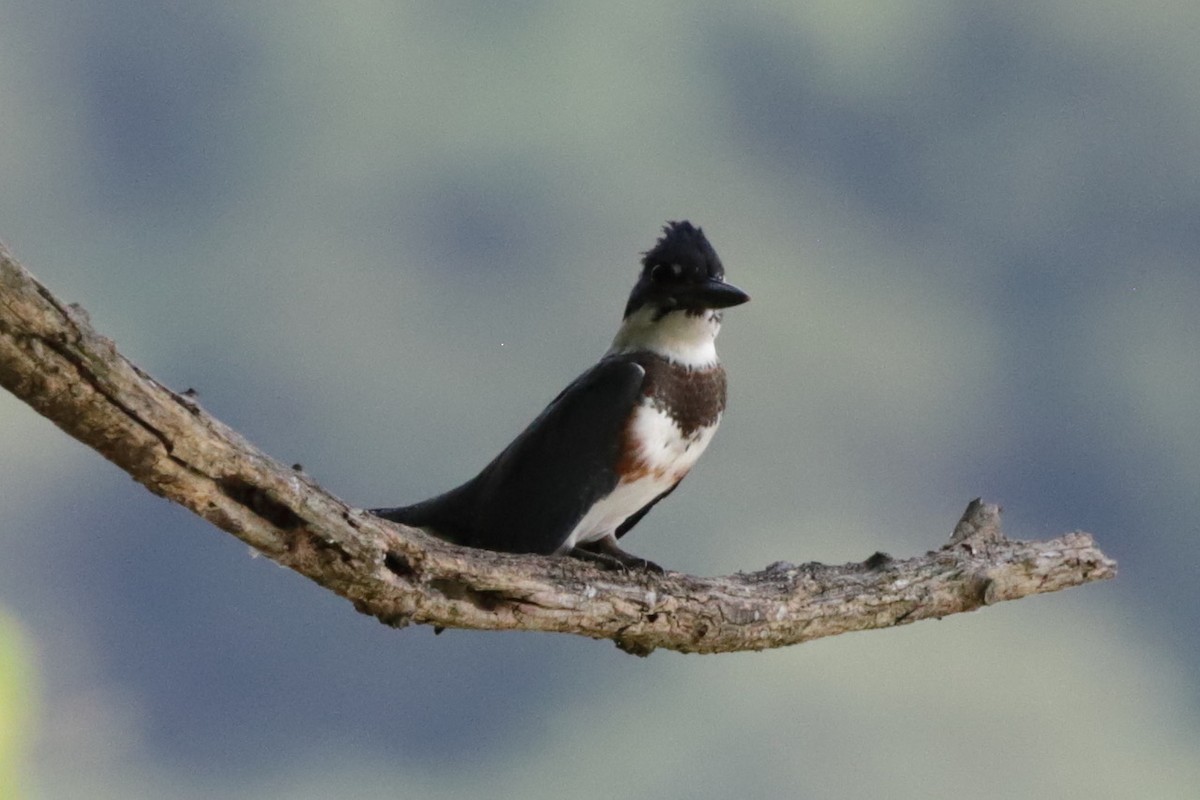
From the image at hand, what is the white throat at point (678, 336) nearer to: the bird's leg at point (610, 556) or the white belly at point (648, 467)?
the white belly at point (648, 467)

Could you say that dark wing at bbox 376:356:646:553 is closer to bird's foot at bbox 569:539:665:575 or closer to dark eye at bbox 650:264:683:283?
bird's foot at bbox 569:539:665:575

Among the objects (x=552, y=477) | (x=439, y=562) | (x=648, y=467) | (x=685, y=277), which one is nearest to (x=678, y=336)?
(x=685, y=277)

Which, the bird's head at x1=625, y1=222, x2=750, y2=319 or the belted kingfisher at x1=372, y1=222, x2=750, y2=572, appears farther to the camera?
the bird's head at x1=625, y1=222, x2=750, y2=319

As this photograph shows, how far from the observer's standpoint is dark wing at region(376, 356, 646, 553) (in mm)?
3514

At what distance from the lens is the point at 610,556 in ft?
12.4

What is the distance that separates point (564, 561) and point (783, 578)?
0.69m

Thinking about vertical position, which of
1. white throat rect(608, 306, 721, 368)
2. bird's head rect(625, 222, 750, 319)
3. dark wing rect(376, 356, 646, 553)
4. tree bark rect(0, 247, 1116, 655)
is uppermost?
bird's head rect(625, 222, 750, 319)

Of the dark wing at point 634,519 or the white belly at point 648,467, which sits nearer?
the white belly at point 648,467

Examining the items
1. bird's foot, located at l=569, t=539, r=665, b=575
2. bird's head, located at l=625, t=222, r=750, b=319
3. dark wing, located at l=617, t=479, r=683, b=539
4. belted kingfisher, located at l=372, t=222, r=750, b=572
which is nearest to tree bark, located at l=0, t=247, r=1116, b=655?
bird's foot, located at l=569, t=539, r=665, b=575

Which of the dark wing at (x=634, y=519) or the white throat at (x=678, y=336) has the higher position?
the white throat at (x=678, y=336)

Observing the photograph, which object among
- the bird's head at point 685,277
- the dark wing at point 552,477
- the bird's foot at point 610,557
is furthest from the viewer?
the bird's head at point 685,277

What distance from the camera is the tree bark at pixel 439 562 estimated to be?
2377 mm

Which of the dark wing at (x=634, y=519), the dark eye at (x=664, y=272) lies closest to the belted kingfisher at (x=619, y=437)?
the dark eye at (x=664, y=272)

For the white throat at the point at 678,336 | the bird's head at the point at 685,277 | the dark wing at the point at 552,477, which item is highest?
the bird's head at the point at 685,277
